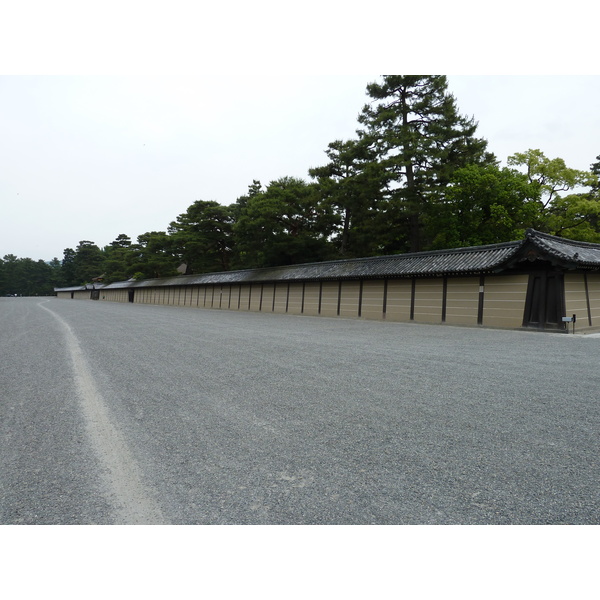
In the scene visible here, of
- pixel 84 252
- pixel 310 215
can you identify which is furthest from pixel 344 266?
pixel 84 252

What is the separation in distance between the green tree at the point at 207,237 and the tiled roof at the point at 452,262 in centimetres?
1783

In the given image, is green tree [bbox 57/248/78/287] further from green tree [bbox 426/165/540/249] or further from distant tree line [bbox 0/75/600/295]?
green tree [bbox 426/165/540/249]

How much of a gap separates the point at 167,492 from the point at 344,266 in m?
21.1

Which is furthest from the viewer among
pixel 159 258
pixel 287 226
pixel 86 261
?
pixel 86 261

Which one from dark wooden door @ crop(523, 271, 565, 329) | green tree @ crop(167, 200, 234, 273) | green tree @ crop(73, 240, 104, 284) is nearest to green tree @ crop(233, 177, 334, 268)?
green tree @ crop(167, 200, 234, 273)

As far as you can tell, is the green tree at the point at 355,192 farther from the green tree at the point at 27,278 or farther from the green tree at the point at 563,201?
the green tree at the point at 27,278

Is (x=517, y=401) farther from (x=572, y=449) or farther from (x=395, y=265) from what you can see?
(x=395, y=265)

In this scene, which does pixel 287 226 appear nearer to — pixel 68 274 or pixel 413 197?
pixel 413 197

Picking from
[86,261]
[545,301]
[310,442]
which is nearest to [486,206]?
[545,301]

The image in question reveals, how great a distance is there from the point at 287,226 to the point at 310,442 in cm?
3202

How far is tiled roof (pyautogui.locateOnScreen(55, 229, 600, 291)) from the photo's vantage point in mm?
13922

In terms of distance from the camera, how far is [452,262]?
17.2m

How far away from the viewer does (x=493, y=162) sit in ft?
98.3

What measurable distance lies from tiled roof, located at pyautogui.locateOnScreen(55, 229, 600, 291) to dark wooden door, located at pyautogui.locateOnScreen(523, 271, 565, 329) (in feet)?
2.89
